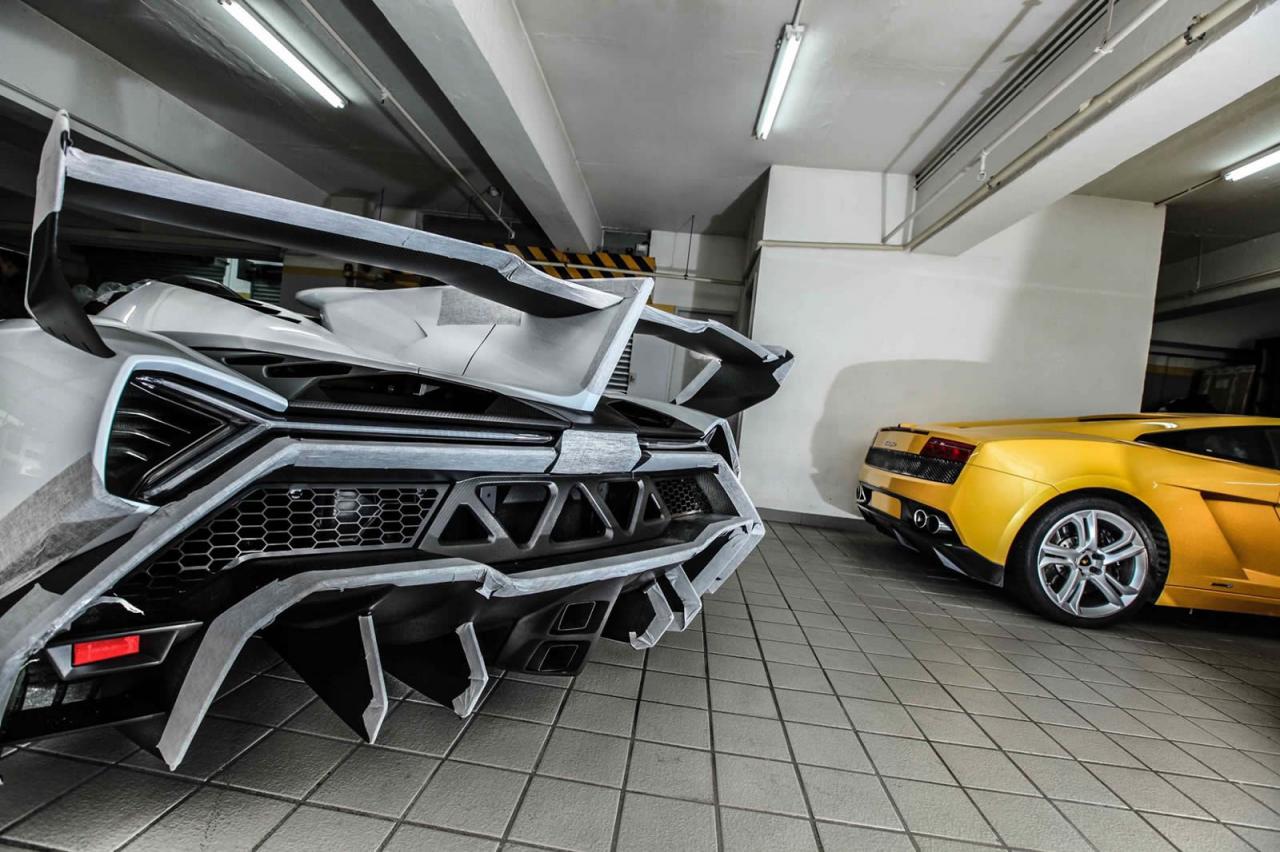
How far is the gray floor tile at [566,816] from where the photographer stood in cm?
113

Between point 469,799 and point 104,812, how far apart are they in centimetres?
69

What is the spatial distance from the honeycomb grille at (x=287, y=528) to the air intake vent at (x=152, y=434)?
12 centimetres

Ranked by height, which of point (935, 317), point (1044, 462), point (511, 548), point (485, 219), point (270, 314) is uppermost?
point (485, 219)

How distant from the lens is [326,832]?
1.08m

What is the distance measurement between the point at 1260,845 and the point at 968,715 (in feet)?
2.20

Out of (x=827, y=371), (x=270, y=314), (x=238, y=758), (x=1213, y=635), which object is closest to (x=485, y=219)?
(x=827, y=371)

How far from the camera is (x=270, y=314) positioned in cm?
185

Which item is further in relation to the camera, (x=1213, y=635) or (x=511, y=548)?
(x=1213, y=635)

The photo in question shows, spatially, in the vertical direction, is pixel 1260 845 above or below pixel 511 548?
below

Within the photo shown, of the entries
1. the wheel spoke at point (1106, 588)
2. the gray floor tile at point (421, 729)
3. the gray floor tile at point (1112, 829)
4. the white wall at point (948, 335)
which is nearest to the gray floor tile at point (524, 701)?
the gray floor tile at point (421, 729)

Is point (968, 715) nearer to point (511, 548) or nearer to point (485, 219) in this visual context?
point (511, 548)

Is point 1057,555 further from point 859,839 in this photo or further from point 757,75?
point 757,75

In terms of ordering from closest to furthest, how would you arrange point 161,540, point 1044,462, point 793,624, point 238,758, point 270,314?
point 161,540
point 238,758
point 270,314
point 793,624
point 1044,462

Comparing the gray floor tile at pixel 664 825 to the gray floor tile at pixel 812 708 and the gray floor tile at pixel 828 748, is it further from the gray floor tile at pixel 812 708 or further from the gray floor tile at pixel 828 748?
the gray floor tile at pixel 812 708
